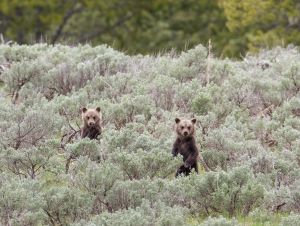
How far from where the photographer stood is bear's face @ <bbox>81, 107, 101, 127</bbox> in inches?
485

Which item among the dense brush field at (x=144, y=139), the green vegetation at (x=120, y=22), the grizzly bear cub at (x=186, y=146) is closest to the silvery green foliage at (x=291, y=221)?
the dense brush field at (x=144, y=139)

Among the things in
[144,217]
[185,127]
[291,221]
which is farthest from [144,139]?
[291,221]

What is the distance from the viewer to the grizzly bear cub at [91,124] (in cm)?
1230

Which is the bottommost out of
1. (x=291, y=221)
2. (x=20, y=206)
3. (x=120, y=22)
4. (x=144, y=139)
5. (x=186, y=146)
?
(x=291, y=221)

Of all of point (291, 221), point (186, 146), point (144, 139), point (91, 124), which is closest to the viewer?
point (291, 221)

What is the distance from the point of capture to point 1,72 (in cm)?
1611

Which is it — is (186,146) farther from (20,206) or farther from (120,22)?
(120,22)

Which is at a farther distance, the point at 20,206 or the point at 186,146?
the point at 186,146

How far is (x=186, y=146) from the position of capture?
11.3m

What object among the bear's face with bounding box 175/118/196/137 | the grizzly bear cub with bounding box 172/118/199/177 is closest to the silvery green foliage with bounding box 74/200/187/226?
the grizzly bear cub with bounding box 172/118/199/177

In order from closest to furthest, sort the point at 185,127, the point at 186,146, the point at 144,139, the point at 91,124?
the point at 144,139, the point at 186,146, the point at 185,127, the point at 91,124

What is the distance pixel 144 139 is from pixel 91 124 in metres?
1.53

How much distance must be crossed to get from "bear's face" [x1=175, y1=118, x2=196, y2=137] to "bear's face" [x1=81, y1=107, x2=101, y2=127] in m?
1.26

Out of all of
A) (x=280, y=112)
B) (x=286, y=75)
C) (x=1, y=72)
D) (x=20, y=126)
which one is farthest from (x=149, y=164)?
(x=1, y=72)
